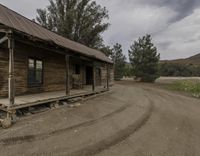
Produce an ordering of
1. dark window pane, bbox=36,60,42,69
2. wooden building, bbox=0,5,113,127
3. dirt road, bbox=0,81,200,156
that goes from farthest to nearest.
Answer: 1. dark window pane, bbox=36,60,42,69
2. wooden building, bbox=0,5,113,127
3. dirt road, bbox=0,81,200,156

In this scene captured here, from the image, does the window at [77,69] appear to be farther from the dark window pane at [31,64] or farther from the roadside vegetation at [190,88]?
the roadside vegetation at [190,88]

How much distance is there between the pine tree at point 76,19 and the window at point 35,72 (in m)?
21.9

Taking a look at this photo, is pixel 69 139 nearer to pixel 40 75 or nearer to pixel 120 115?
pixel 120 115

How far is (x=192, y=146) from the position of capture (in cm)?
568

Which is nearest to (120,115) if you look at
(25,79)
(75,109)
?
(75,109)

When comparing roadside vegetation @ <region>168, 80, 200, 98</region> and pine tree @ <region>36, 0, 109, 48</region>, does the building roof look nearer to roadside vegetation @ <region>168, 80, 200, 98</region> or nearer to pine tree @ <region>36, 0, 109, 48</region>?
roadside vegetation @ <region>168, 80, 200, 98</region>

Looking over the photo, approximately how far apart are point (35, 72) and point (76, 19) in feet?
77.0

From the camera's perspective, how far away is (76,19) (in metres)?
32.4

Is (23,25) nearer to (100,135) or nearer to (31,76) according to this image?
(31,76)

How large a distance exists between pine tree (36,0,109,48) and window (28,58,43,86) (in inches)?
863

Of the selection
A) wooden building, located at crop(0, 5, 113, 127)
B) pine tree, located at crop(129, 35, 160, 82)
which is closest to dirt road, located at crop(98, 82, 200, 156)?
wooden building, located at crop(0, 5, 113, 127)

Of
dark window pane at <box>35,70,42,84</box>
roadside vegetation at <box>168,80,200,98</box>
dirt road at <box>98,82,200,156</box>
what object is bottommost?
dirt road at <box>98,82,200,156</box>

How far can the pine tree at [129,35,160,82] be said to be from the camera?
32.8m

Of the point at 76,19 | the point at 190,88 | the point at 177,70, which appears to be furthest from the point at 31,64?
the point at 177,70
